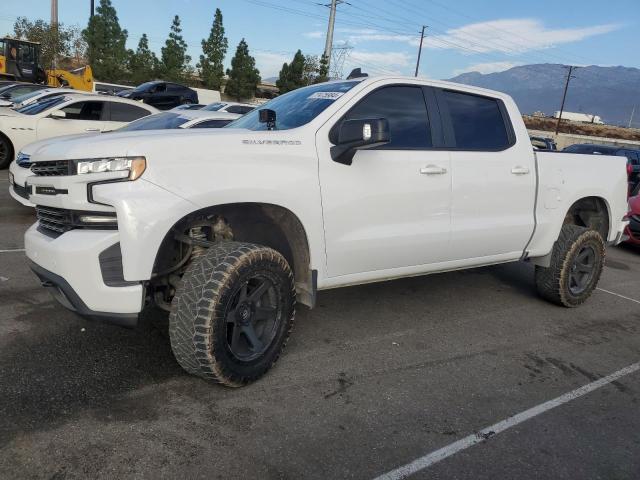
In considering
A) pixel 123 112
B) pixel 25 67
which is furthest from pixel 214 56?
pixel 123 112

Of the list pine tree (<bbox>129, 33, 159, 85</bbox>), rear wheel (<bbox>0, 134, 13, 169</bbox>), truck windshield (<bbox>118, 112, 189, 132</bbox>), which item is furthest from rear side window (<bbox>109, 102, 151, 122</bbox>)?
pine tree (<bbox>129, 33, 159, 85</bbox>)

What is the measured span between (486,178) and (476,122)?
50 centimetres

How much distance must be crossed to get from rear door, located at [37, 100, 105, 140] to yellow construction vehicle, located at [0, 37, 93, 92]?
1662cm

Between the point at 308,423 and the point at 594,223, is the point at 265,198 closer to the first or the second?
the point at 308,423

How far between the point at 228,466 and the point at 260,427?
0.37 meters

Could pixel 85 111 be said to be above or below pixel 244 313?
above

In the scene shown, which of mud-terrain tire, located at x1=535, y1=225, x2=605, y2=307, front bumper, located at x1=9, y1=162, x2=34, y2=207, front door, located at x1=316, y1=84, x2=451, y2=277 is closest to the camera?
front door, located at x1=316, y1=84, x2=451, y2=277

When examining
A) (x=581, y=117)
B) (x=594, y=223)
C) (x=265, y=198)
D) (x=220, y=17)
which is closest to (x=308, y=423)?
(x=265, y=198)

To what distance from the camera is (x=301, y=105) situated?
13.0 feet

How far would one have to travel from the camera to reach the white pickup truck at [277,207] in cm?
285

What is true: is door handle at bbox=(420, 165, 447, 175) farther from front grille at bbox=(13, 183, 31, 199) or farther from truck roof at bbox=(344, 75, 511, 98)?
front grille at bbox=(13, 183, 31, 199)

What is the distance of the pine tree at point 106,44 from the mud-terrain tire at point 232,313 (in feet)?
182

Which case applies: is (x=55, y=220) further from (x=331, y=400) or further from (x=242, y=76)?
(x=242, y=76)

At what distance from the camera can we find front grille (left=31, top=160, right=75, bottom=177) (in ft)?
9.62
